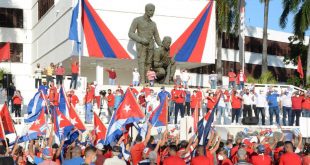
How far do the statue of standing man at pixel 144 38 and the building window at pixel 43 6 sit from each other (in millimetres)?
11533

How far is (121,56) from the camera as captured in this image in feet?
128

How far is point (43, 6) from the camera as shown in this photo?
46.5 metres

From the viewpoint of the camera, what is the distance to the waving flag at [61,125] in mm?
13398

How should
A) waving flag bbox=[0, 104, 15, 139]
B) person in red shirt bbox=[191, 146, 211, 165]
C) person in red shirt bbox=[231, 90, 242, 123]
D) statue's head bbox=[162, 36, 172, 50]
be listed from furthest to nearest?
statue's head bbox=[162, 36, 172, 50] < person in red shirt bbox=[231, 90, 242, 123] < waving flag bbox=[0, 104, 15, 139] < person in red shirt bbox=[191, 146, 211, 165]

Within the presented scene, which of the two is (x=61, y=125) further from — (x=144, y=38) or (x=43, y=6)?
(x=43, y=6)

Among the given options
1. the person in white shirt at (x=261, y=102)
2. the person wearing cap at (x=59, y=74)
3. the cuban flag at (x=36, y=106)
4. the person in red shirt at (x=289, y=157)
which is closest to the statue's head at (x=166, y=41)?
the person wearing cap at (x=59, y=74)

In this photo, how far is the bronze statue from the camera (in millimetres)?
32875

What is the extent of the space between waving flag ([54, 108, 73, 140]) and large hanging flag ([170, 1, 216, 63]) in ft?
87.5

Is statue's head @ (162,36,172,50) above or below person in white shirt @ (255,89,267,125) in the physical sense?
above

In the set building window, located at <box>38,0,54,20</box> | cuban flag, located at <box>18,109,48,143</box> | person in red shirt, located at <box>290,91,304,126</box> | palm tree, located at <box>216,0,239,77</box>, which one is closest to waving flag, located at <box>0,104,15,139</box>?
cuban flag, located at <box>18,109,48,143</box>

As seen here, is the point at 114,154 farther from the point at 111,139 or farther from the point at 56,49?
the point at 56,49

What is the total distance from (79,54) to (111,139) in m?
22.3

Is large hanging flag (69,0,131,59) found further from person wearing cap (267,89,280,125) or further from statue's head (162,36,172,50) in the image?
person wearing cap (267,89,280,125)

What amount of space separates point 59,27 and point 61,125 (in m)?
28.4
